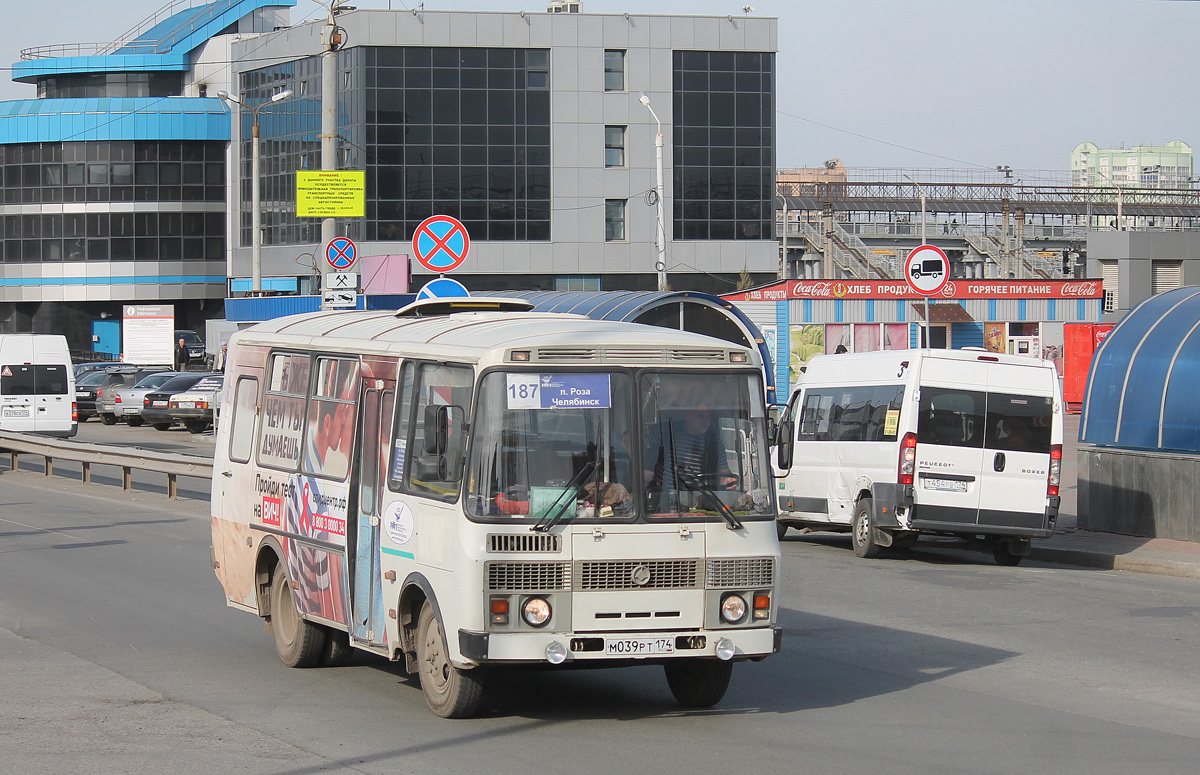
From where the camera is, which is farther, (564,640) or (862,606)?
(862,606)

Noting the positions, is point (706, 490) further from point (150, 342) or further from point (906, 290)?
point (150, 342)

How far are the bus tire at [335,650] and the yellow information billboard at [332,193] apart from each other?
1357 cm

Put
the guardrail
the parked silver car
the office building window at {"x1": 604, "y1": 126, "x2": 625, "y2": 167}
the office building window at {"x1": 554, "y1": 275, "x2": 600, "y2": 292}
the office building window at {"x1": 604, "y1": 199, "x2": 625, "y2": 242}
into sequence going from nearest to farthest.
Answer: the guardrail, the parked silver car, the office building window at {"x1": 604, "y1": 126, "x2": 625, "y2": 167}, the office building window at {"x1": 554, "y1": 275, "x2": 600, "y2": 292}, the office building window at {"x1": 604, "y1": 199, "x2": 625, "y2": 242}

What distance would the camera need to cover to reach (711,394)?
7.74 meters

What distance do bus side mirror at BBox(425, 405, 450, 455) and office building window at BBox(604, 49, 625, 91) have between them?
60568 mm

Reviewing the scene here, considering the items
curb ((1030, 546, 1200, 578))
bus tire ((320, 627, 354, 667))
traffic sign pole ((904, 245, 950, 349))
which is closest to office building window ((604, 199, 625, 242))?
traffic sign pole ((904, 245, 950, 349))

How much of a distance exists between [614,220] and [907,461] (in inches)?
2065

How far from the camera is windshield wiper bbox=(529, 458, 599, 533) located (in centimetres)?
720

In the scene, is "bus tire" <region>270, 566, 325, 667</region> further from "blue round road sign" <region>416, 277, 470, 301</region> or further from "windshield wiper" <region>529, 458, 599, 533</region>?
"blue round road sign" <region>416, 277, 470, 301</region>

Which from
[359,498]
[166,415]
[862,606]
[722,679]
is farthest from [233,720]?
[166,415]

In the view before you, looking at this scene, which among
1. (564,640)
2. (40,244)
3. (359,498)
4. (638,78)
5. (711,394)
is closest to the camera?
(564,640)

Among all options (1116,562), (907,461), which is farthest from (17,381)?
(1116,562)

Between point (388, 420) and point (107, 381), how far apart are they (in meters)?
38.2

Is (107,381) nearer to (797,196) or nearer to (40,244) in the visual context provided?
(40,244)
